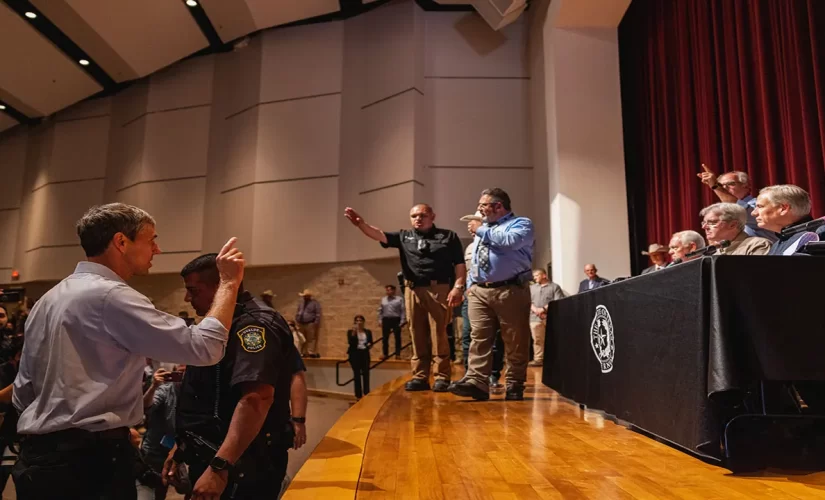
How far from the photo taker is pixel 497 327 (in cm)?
331

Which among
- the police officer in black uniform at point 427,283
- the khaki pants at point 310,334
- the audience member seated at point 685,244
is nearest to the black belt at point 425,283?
the police officer in black uniform at point 427,283

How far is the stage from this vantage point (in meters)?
1.53

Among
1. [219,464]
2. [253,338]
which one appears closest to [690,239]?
[253,338]

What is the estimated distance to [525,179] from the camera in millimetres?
8797

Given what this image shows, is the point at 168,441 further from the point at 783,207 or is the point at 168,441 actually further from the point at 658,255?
the point at 658,255

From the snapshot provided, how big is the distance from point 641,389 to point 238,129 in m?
9.74

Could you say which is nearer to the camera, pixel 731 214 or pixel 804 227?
pixel 804 227

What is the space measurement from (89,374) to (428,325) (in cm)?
266

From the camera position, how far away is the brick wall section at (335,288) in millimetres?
9367

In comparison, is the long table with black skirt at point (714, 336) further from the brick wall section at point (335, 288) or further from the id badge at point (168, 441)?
the brick wall section at point (335, 288)

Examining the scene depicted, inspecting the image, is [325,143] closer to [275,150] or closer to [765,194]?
[275,150]

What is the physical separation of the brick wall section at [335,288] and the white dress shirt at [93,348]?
772 cm

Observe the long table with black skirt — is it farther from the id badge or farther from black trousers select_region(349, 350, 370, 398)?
black trousers select_region(349, 350, 370, 398)

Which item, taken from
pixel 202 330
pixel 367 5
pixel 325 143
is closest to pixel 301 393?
pixel 202 330
